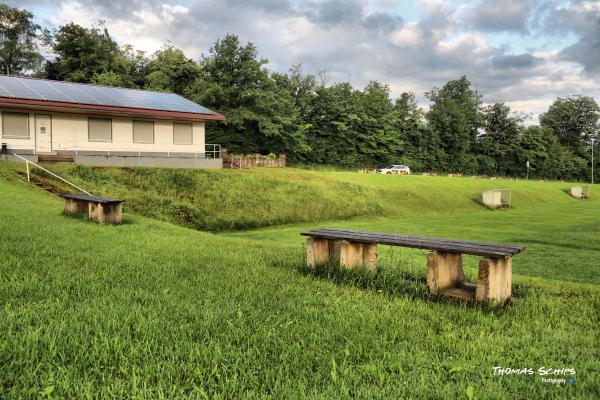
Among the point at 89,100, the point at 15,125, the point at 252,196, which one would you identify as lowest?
the point at 252,196

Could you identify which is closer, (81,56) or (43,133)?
(43,133)

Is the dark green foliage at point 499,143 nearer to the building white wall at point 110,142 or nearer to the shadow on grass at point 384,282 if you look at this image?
the building white wall at point 110,142

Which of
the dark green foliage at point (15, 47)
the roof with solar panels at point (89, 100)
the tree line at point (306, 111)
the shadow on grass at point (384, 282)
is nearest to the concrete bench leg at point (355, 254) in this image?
the shadow on grass at point (384, 282)

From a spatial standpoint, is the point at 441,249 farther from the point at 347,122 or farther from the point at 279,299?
the point at 347,122

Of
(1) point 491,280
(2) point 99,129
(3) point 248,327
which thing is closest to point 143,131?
(2) point 99,129

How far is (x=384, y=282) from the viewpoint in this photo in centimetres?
650

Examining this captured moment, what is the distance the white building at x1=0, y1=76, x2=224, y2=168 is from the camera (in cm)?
2492

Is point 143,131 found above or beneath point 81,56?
beneath

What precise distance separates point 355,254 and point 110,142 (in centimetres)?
2446

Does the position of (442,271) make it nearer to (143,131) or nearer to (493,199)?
(143,131)

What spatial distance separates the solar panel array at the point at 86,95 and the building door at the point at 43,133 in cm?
113

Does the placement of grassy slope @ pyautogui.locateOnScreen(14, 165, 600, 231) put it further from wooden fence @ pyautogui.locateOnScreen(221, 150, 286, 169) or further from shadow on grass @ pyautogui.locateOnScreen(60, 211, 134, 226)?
shadow on grass @ pyautogui.locateOnScreen(60, 211, 134, 226)

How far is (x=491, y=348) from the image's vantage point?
4285mm

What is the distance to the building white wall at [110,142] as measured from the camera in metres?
25.5
